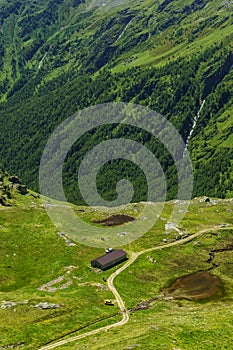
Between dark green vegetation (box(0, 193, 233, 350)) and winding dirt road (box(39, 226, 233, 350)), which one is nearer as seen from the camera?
dark green vegetation (box(0, 193, 233, 350))

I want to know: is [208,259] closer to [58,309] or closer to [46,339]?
[58,309]

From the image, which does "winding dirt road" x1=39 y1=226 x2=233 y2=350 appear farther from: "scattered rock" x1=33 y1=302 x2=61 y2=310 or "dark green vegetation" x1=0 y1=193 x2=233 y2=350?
"scattered rock" x1=33 y1=302 x2=61 y2=310

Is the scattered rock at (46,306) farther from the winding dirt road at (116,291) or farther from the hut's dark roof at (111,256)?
the hut's dark roof at (111,256)

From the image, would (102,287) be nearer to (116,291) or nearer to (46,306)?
(116,291)

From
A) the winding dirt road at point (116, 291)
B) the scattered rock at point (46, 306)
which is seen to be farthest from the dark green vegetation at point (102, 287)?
the winding dirt road at point (116, 291)

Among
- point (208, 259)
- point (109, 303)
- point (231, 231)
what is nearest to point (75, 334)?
point (109, 303)

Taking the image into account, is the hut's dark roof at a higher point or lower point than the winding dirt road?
higher

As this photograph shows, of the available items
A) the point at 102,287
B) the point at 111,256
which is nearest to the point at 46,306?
the point at 102,287

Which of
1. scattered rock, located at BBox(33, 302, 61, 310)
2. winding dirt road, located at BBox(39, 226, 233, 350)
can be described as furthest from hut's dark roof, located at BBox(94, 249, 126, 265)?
scattered rock, located at BBox(33, 302, 61, 310)
